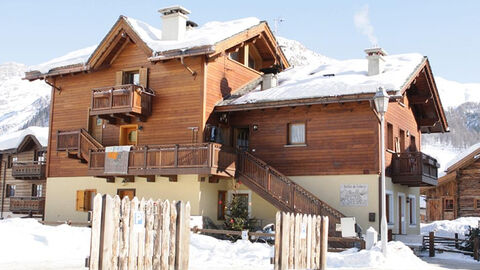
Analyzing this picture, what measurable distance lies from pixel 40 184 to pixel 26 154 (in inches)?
101

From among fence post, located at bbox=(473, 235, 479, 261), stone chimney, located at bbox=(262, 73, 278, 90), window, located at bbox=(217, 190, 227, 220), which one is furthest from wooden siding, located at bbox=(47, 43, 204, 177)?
fence post, located at bbox=(473, 235, 479, 261)

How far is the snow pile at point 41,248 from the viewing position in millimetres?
17703

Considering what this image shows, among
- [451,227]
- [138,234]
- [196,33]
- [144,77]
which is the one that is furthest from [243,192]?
[138,234]

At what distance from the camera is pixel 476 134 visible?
167 m

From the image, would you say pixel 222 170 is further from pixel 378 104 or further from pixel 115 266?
pixel 115 266

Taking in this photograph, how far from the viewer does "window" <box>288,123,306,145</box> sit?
28.3 m

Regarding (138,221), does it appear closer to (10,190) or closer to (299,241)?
(299,241)

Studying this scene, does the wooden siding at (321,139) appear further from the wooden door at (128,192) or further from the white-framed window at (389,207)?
the wooden door at (128,192)

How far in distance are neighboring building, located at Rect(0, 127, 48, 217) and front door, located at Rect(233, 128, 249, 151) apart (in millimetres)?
16812

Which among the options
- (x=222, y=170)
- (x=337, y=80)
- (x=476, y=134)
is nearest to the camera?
(x=222, y=170)

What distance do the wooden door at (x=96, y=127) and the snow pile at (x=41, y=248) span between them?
944 cm

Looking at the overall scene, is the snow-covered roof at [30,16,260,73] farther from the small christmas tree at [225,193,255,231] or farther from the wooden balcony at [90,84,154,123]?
the small christmas tree at [225,193,255,231]

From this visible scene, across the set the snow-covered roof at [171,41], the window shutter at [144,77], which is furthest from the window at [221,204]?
the snow-covered roof at [171,41]

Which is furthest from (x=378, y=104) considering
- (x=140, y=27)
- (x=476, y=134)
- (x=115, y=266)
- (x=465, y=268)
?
(x=476, y=134)
